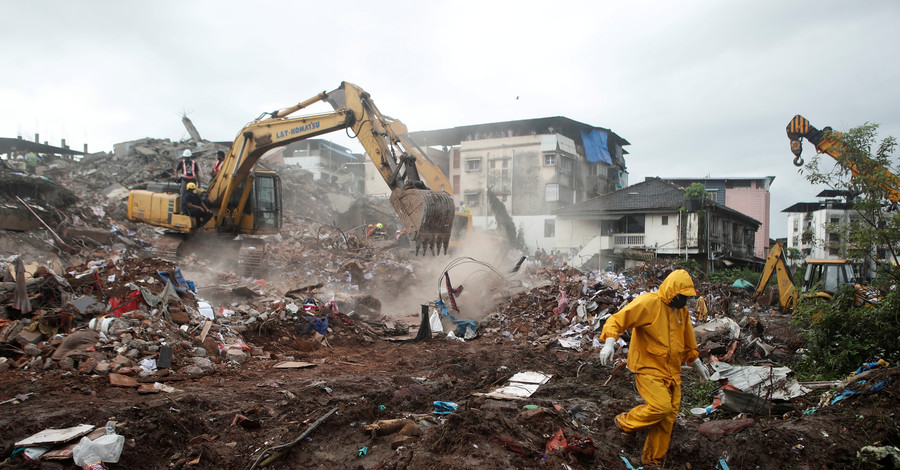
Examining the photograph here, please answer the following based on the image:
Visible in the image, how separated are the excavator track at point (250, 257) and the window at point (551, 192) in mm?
25577

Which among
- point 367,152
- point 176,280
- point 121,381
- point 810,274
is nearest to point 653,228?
point 810,274

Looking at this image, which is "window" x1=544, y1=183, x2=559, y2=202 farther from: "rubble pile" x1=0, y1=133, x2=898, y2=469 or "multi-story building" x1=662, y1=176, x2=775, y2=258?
"rubble pile" x1=0, y1=133, x2=898, y2=469

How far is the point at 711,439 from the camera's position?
4.29m

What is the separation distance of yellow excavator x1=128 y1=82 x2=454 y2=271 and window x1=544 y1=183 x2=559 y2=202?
25505mm

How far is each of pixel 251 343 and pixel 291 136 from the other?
4099 millimetres

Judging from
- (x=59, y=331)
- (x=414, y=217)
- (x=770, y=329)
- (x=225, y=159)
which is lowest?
(x=770, y=329)

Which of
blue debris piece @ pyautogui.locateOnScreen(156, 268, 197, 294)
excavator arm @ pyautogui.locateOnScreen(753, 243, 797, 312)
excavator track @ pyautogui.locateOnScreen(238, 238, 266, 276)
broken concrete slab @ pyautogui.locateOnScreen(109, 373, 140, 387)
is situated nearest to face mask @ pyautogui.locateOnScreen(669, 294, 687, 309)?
broken concrete slab @ pyautogui.locateOnScreen(109, 373, 140, 387)

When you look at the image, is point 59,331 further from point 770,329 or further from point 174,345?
point 770,329

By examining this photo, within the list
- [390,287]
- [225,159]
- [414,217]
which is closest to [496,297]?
[390,287]

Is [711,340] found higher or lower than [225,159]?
lower

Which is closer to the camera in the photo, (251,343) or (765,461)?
(765,461)

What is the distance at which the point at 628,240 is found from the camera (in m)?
27.5

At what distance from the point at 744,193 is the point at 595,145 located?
44.2 ft

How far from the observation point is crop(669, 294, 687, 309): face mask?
151 inches
